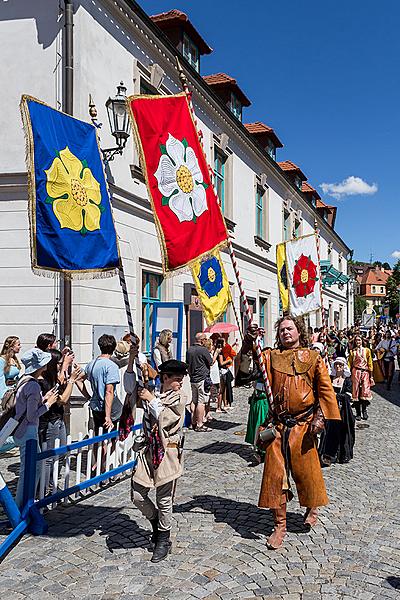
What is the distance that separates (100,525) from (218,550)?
1.18 meters

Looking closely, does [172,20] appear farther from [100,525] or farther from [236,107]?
[100,525]

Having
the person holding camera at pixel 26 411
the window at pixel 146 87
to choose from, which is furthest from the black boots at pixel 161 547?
the window at pixel 146 87

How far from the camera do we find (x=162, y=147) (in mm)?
5191

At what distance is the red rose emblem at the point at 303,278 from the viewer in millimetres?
9594

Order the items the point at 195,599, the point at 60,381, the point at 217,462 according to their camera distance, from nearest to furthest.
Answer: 1. the point at 195,599
2. the point at 60,381
3. the point at 217,462

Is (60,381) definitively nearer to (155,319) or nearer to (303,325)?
(303,325)

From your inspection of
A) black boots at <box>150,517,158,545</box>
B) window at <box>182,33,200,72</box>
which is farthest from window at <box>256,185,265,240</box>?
black boots at <box>150,517,158,545</box>

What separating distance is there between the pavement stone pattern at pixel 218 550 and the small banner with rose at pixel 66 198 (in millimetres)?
2302

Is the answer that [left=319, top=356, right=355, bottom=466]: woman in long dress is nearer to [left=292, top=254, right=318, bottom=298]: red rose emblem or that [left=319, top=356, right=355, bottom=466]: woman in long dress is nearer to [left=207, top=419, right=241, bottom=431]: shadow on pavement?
[left=292, top=254, right=318, bottom=298]: red rose emblem

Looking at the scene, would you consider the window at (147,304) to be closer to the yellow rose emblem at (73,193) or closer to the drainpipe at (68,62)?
the drainpipe at (68,62)

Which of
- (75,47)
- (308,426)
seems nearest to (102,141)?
(75,47)

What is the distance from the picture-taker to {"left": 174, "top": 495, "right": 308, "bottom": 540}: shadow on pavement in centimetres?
488

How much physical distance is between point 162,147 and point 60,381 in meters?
2.48

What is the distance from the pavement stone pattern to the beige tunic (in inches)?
24.9
